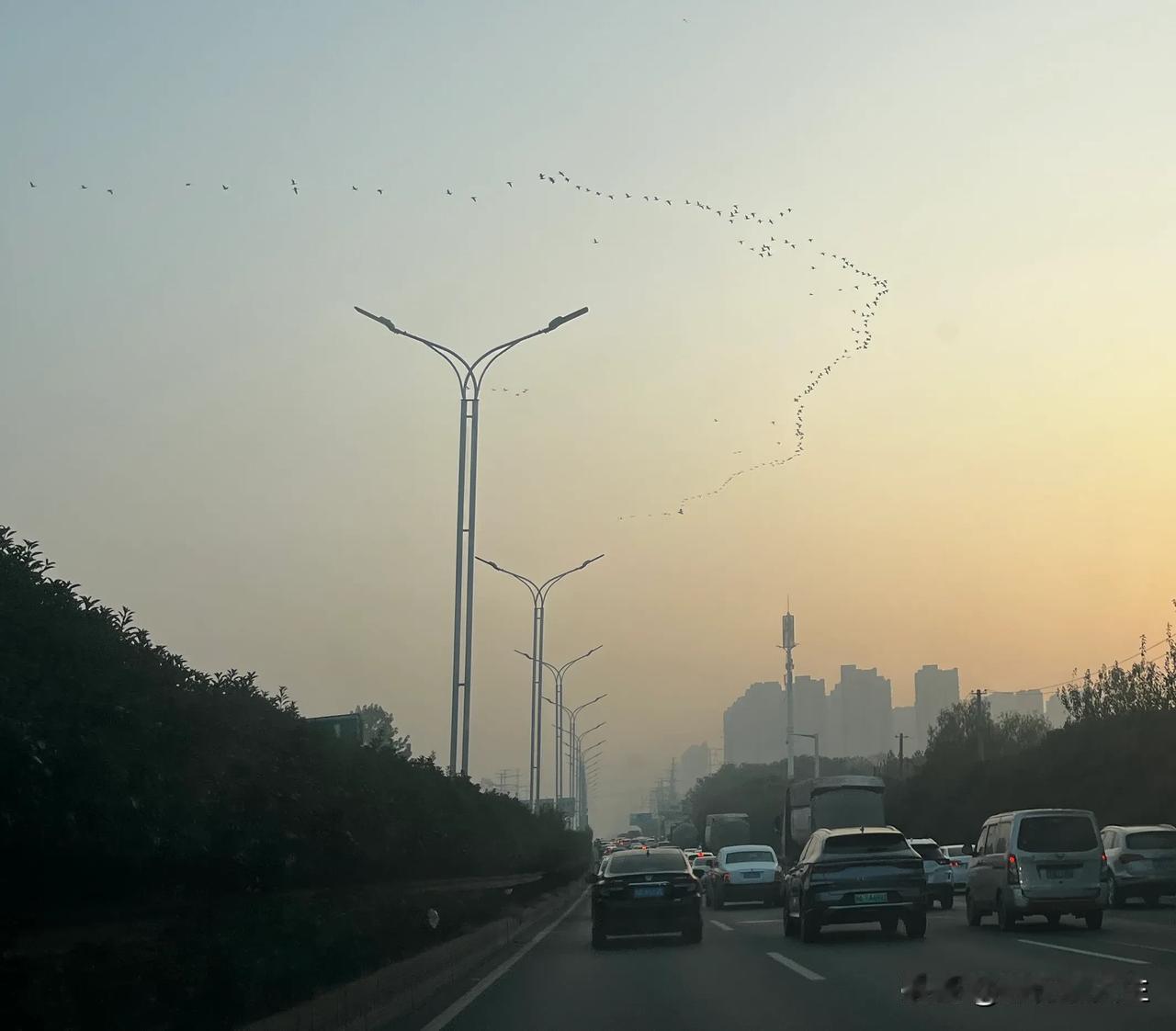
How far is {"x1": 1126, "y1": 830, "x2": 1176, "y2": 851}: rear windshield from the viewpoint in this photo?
33.6m

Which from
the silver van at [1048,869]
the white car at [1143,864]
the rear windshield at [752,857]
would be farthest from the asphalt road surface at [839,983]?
the rear windshield at [752,857]

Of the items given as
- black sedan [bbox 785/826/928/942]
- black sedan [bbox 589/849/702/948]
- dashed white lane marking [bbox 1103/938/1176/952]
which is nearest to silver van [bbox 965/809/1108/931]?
black sedan [bbox 785/826/928/942]

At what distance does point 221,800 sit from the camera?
1184 centimetres

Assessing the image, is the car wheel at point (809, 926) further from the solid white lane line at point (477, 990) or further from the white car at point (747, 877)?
the white car at point (747, 877)

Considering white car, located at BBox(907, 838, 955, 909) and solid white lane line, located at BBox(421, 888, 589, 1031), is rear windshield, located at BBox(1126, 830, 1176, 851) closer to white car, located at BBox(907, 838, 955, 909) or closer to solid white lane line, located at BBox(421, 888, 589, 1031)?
white car, located at BBox(907, 838, 955, 909)

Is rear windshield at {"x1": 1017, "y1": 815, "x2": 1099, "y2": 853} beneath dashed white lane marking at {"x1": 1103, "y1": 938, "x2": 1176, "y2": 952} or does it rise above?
above

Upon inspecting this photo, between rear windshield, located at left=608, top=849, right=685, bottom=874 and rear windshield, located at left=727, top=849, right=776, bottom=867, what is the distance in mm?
14060

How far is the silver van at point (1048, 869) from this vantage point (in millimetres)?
24281

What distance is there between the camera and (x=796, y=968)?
18.2 m

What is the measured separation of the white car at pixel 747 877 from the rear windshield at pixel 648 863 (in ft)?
43.8

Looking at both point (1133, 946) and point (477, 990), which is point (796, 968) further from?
point (1133, 946)

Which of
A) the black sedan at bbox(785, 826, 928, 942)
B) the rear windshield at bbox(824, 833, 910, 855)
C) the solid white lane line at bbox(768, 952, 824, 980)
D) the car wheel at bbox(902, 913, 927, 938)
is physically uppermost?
the rear windshield at bbox(824, 833, 910, 855)

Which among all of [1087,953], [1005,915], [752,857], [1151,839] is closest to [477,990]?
[1087,953]

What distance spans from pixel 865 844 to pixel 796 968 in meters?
6.04
